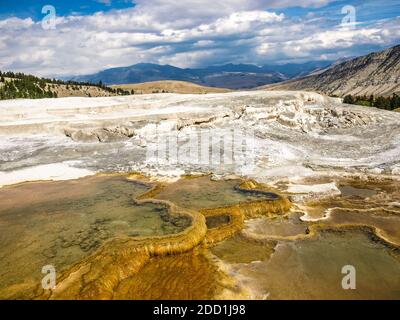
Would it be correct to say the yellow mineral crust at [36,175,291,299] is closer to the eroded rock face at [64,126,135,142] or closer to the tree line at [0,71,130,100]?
the eroded rock face at [64,126,135,142]

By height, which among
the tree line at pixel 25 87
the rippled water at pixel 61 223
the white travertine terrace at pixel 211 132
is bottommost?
the rippled water at pixel 61 223

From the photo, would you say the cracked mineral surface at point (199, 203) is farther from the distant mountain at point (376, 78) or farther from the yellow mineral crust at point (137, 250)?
the distant mountain at point (376, 78)

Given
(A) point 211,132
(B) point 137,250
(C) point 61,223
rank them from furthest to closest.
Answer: (A) point 211,132 → (C) point 61,223 → (B) point 137,250

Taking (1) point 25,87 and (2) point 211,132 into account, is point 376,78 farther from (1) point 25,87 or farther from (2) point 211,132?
(2) point 211,132

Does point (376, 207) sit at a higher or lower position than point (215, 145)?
lower

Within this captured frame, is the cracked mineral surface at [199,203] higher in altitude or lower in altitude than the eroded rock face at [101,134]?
lower

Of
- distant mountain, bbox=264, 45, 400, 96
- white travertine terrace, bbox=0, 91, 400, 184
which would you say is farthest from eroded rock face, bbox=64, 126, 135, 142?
distant mountain, bbox=264, 45, 400, 96

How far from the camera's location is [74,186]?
63.2ft

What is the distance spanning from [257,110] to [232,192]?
52.9 ft

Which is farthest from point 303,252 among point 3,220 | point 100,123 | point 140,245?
point 100,123

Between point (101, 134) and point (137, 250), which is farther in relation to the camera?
point (101, 134)

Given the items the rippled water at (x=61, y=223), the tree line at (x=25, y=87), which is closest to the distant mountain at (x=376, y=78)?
the tree line at (x=25, y=87)

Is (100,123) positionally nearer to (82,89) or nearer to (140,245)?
(140,245)

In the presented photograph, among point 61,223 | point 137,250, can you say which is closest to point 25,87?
point 61,223
